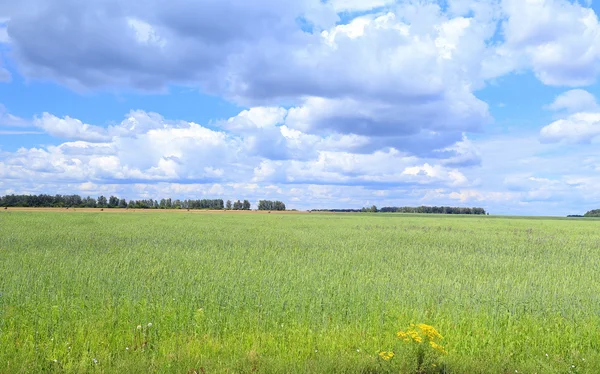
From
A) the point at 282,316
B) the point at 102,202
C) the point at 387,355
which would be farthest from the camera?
the point at 102,202

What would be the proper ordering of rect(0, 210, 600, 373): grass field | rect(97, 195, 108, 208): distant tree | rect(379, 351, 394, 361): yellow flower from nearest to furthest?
rect(379, 351, 394, 361): yellow flower, rect(0, 210, 600, 373): grass field, rect(97, 195, 108, 208): distant tree

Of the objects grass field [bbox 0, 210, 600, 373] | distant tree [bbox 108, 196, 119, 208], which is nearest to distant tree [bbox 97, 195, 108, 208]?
distant tree [bbox 108, 196, 119, 208]

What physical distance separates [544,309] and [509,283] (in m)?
3.82

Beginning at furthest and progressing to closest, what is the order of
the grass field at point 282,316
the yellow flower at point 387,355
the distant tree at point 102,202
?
the distant tree at point 102,202, the grass field at point 282,316, the yellow flower at point 387,355

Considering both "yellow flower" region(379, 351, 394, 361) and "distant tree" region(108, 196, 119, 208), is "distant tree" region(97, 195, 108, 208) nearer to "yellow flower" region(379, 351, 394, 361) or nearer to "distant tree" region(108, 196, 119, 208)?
"distant tree" region(108, 196, 119, 208)

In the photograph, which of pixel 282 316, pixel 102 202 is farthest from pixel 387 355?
pixel 102 202

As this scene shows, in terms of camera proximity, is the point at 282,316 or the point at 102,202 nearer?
the point at 282,316

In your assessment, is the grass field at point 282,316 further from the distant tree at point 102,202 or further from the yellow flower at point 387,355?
the distant tree at point 102,202

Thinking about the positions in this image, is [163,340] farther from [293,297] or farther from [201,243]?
[201,243]

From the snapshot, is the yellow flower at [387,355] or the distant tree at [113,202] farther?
the distant tree at [113,202]

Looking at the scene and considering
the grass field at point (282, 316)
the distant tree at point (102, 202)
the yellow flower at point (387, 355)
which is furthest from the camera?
the distant tree at point (102, 202)

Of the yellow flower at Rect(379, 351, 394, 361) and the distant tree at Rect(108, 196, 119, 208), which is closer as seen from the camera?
the yellow flower at Rect(379, 351, 394, 361)

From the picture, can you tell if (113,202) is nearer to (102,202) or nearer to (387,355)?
(102,202)

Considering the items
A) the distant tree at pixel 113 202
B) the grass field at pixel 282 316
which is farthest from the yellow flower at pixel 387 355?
the distant tree at pixel 113 202
